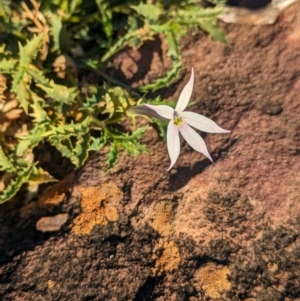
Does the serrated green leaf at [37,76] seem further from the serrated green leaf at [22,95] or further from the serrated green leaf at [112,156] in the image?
the serrated green leaf at [112,156]

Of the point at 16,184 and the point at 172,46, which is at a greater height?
the point at 172,46

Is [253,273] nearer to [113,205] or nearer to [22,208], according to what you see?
[113,205]

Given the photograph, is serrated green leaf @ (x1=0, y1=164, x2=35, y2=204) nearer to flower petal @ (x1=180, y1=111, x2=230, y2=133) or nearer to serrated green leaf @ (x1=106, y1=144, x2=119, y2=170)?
serrated green leaf @ (x1=106, y1=144, x2=119, y2=170)

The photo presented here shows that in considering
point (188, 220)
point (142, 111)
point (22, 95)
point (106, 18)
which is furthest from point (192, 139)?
point (106, 18)

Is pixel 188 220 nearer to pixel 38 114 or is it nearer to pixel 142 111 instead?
pixel 142 111

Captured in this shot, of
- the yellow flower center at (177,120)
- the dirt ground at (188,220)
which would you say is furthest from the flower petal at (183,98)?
the dirt ground at (188,220)

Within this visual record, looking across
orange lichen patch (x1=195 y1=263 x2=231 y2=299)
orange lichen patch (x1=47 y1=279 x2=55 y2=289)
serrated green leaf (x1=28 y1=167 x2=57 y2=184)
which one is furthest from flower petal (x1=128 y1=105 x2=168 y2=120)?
orange lichen patch (x1=47 y1=279 x2=55 y2=289)

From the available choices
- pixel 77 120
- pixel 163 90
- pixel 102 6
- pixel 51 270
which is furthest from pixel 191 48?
pixel 51 270
